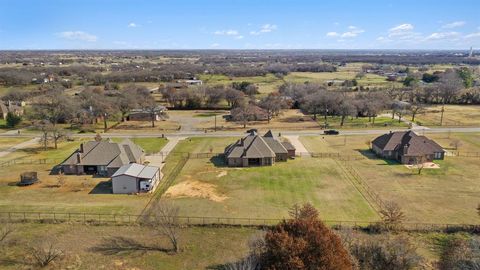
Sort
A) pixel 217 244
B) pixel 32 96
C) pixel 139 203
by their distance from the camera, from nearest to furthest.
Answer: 1. pixel 217 244
2. pixel 139 203
3. pixel 32 96

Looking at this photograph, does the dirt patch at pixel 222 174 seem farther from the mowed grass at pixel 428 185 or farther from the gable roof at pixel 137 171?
the mowed grass at pixel 428 185

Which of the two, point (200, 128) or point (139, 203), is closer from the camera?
point (139, 203)

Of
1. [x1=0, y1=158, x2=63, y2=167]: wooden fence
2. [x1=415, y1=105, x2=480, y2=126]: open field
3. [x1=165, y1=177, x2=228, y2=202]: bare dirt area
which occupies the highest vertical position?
[x1=415, y1=105, x2=480, y2=126]: open field

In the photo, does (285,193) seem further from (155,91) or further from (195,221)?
(155,91)

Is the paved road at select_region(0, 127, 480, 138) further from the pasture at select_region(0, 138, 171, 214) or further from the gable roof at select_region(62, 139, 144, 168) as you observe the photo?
the gable roof at select_region(62, 139, 144, 168)

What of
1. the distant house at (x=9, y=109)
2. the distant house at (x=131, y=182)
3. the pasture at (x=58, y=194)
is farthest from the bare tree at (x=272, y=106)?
the distant house at (x=9, y=109)

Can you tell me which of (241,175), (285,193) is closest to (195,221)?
(285,193)

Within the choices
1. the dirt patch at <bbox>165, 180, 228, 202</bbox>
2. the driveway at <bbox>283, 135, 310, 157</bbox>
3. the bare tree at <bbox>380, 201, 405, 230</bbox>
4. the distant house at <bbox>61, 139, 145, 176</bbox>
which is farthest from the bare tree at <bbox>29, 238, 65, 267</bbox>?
the driveway at <bbox>283, 135, 310, 157</bbox>
